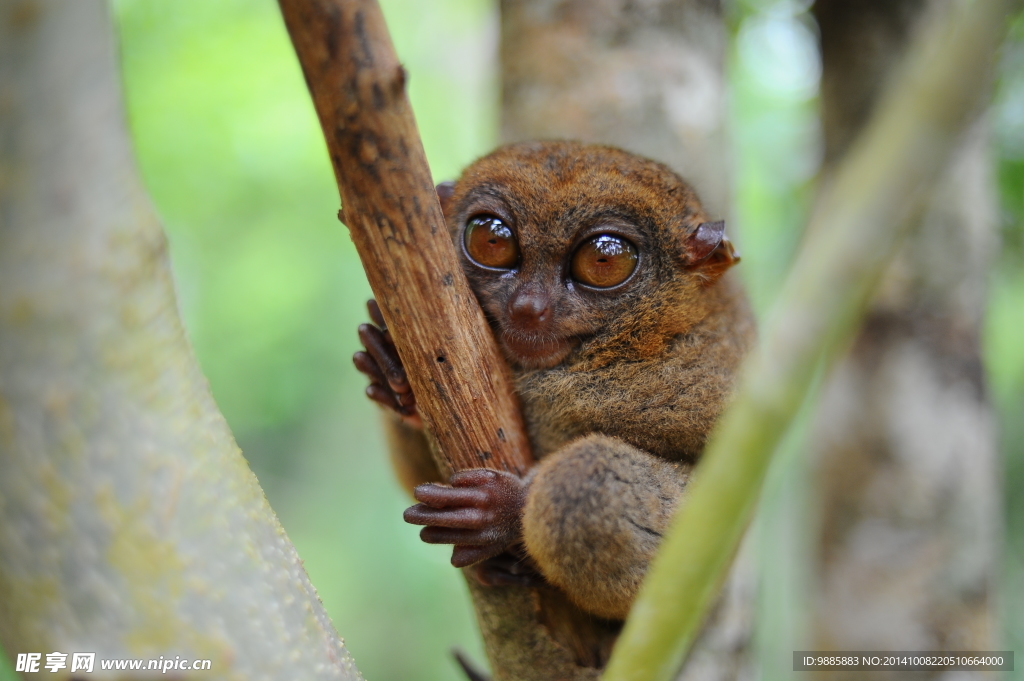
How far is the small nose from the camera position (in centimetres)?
224

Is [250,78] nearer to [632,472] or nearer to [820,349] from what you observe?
[632,472]

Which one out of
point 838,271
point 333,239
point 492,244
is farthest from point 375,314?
point 333,239

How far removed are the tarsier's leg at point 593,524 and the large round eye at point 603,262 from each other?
1.91 feet

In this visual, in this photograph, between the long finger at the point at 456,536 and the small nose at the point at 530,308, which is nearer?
the long finger at the point at 456,536

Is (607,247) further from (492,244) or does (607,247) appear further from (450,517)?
(450,517)

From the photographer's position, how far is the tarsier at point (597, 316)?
2217 millimetres

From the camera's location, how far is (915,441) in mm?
3525

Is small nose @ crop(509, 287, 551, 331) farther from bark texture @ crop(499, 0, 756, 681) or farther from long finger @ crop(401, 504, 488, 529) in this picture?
bark texture @ crop(499, 0, 756, 681)

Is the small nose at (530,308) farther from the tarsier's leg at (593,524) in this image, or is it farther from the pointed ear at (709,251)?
the pointed ear at (709,251)

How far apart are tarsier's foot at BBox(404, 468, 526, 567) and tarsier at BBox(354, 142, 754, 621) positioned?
6 centimetres

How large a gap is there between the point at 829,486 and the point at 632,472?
212 cm

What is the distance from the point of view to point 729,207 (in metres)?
3.53

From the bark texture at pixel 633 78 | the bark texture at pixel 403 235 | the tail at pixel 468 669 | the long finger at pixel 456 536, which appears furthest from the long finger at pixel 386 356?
the bark texture at pixel 633 78

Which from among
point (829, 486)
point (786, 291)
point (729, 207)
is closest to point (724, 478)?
point (786, 291)
